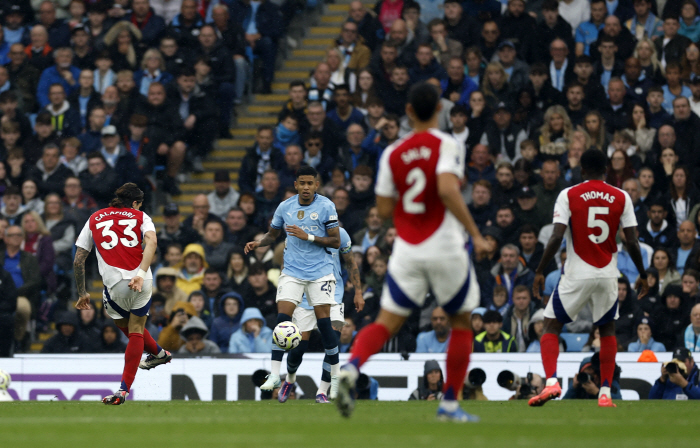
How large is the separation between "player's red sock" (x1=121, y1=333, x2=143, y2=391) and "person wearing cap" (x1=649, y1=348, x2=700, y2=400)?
635 centimetres

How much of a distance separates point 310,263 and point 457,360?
5.24 meters

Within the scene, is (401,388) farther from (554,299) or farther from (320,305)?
(554,299)

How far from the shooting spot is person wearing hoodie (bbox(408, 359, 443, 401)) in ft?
49.6

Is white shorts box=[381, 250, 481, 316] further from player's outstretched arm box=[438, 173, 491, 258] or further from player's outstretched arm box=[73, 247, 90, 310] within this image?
player's outstretched arm box=[73, 247, 90, 310]

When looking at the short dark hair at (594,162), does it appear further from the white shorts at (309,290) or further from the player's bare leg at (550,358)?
the white shorts at (309,290)

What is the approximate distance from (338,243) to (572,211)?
3034 millimetres

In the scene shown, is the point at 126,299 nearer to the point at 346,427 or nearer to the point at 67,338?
the point at 346,427

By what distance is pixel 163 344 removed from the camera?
56.5ft

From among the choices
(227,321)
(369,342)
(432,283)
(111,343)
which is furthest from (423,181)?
(111,343)

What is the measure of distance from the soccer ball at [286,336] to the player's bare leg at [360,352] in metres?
4.41

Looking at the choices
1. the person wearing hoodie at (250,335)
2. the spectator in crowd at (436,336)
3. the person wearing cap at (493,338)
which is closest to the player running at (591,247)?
the person wearing cap at (493,338)

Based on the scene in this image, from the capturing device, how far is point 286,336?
42.1ft

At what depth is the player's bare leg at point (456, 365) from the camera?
27.8ft

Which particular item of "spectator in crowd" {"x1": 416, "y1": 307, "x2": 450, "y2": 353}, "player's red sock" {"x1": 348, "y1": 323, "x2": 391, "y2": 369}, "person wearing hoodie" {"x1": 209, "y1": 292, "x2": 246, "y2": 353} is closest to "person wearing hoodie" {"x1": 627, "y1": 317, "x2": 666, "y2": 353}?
"spectator in crowd" {"x1": 416, "y1": 307, "x2": 450, "y2": 353}
